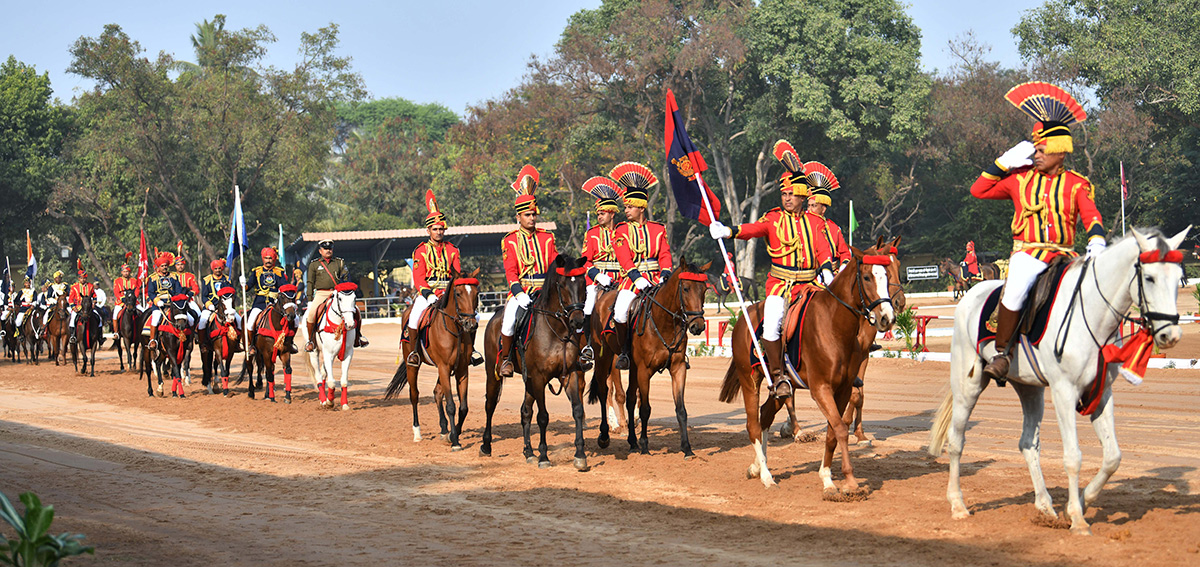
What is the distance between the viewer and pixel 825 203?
38.1 ft

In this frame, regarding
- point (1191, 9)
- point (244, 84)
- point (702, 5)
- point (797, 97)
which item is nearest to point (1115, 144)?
point (1191, 9)

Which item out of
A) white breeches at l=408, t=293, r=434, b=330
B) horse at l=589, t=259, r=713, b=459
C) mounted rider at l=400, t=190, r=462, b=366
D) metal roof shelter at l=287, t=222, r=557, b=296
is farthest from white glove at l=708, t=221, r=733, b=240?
metal roof shelter at l=287, t=222, r=557, b=296

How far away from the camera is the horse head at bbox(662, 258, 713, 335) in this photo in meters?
11.0

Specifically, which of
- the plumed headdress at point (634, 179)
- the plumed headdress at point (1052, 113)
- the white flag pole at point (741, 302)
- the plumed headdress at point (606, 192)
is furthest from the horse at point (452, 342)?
the plumed headdress at point (1052, 113)

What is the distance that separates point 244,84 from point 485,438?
43.8 meters

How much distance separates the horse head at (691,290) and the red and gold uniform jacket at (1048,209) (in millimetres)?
3423

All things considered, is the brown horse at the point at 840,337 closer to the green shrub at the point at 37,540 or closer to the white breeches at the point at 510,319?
the white breeches at the point at 510,319

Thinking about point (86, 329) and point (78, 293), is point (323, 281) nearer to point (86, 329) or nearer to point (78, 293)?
point (86, 329)

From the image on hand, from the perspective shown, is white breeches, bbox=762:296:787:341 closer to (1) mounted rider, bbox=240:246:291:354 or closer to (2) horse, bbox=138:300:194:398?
(1) mounted rider, bbox=240:246:291:354

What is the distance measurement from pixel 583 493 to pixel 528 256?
3.71m

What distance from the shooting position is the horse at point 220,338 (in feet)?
A: 66.3

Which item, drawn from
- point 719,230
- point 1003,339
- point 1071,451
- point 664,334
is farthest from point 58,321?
point 1071,451

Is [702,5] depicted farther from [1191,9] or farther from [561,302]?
[561,302]

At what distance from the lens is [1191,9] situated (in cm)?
4709
